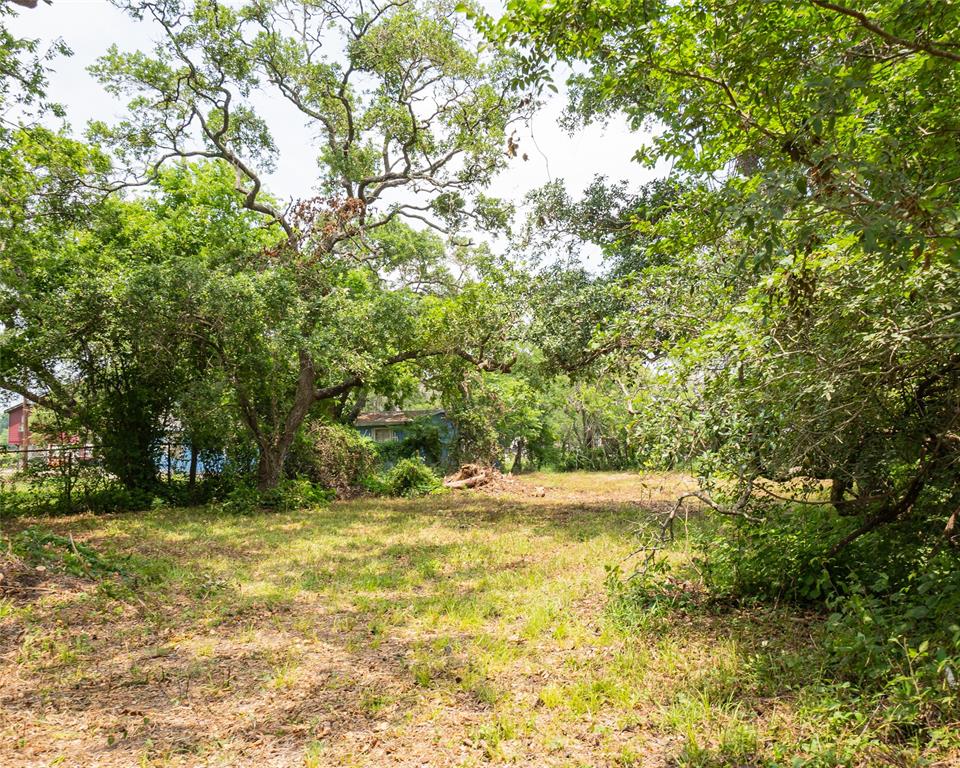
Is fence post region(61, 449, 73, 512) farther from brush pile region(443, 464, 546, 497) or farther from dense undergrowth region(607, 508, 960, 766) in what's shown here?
dense undergrowth region(607, 508, 960, 766)

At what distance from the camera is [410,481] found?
17.5 metres

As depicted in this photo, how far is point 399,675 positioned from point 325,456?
12.4 meters

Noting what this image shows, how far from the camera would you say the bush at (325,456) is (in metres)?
15.7

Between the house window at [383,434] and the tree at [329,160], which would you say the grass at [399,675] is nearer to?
the tree at [329,160]

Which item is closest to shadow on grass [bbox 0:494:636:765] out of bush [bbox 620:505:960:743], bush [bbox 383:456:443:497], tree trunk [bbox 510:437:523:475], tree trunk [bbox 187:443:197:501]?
bush [bbox 620:505:960:743]

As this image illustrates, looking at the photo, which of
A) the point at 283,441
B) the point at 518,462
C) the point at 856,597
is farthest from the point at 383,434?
the point at 856,597

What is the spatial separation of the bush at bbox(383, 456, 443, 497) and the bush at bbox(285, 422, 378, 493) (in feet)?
3.62

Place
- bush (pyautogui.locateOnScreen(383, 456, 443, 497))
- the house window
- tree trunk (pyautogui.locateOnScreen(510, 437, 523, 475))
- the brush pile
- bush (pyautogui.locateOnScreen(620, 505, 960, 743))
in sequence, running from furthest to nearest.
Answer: the house window, tree trunk (pyautogui.locateOnScreen(510, 437, 523, 475)), the brush pile, bush (pyautogui.locateOnScreen(383, 456, 443, 497)), bush (pyautogui.locateOnScreen(620, 505, 960, 743))

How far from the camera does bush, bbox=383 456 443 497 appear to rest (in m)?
17.2

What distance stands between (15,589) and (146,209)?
12914mm

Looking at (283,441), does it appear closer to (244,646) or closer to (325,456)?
(325,456)

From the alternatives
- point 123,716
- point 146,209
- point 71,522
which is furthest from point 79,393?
point 123,716

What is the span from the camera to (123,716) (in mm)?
3602

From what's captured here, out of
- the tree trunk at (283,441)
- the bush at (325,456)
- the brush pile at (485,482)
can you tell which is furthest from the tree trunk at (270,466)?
the brush pile at (485,482)
